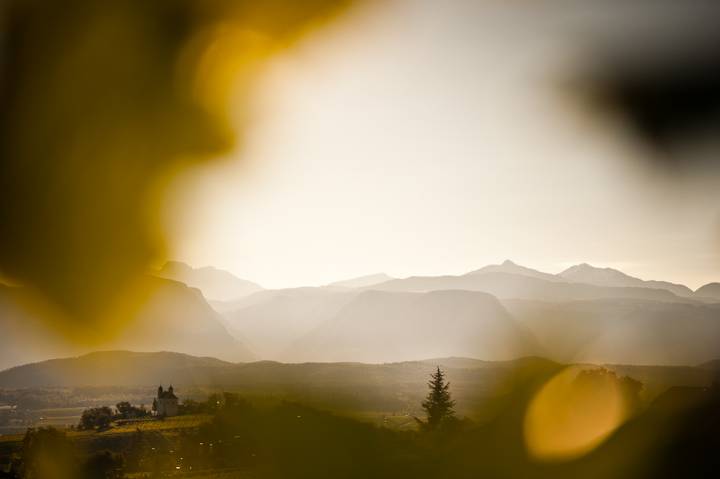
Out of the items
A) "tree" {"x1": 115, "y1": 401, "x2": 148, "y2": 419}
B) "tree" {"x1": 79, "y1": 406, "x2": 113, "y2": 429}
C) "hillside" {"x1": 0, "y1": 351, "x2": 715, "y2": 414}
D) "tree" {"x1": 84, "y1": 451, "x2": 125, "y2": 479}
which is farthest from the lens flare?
"hillside" {"x1": 0, "y1": 351, "x2": 715, "y2": 414}

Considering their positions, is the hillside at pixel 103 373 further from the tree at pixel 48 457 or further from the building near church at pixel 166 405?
the tree at pixel 48 457

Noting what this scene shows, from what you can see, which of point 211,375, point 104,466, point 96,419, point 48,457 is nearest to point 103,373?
point 211,375

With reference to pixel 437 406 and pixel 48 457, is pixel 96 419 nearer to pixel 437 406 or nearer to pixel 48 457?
pixel 48 457

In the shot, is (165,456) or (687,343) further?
(687,343)

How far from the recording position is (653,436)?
1706cm

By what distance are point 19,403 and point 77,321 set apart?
120 m

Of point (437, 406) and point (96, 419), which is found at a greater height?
point (437, 406)

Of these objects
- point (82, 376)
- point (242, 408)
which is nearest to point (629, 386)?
point (242, 408)

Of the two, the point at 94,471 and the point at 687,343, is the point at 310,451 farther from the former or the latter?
the point at 687,343

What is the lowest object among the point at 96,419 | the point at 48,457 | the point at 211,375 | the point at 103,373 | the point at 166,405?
the point at 96,419

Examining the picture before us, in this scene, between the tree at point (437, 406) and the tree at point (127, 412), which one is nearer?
the tree at point (437, 406)

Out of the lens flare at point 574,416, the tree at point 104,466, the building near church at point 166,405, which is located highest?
the lens flare at point 574,416

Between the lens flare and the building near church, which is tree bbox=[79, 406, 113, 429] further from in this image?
the lens flare

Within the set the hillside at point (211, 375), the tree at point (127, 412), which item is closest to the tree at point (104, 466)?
the tree at point (127, 412)
